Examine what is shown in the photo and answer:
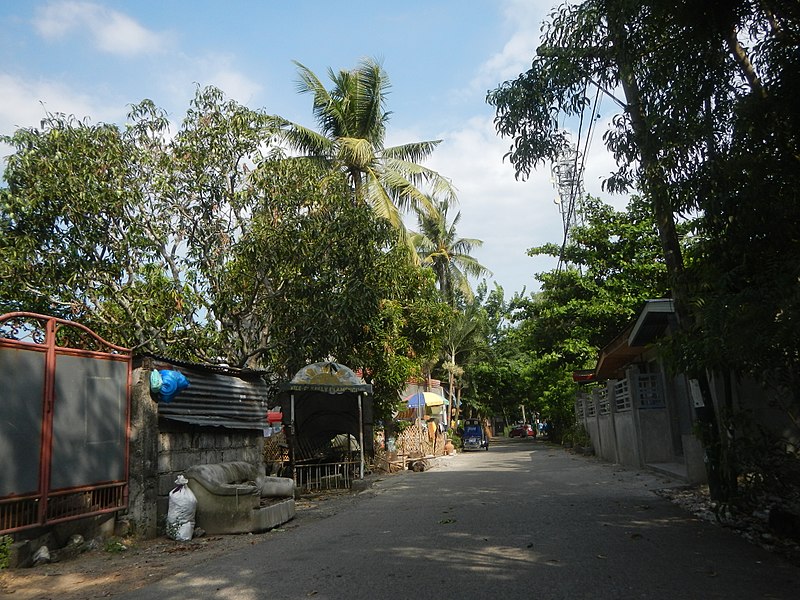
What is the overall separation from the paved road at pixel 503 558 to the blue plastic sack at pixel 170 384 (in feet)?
7.68

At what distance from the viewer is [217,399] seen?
10742mm

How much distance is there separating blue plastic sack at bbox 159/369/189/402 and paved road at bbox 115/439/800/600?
2342mm

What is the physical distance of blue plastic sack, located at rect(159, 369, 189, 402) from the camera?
29.7ft

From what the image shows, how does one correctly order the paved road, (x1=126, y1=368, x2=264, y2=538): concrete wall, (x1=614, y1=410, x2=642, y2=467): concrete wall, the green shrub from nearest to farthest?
the paved road
the green shrub
(x1=126, y1=368, x2=264, y2=538): concrete wall
(x1=614, y1=410, x2=642, y2=467): concrete wall

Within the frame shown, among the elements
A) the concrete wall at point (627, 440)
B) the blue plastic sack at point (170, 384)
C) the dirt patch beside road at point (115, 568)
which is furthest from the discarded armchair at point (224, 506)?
the concrete wall at point (627, 440)

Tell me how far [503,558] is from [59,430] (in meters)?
5.04

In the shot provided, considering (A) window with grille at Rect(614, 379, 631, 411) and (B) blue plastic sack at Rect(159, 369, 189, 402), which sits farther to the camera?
(A) window with grille at Rect(614, 379, 631, 411)

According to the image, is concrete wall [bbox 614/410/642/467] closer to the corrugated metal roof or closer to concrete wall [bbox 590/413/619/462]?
concrete wall [bbox 590/413/619/462]

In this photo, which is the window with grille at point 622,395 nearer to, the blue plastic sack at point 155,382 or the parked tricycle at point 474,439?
the blue plastic sack at point 155,382

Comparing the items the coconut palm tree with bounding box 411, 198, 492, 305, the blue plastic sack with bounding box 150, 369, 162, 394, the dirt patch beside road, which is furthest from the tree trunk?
the coconut palm tree with bounding box 411, 198, 492, 305

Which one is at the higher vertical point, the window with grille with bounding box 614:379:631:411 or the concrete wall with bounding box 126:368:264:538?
the window with grille with bounding box 614:379:631:411

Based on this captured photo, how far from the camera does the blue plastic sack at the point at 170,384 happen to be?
905cm

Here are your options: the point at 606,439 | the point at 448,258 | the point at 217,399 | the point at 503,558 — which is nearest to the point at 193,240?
the point at 217,399

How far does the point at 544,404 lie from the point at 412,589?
1227 inches
